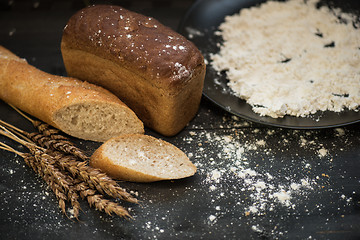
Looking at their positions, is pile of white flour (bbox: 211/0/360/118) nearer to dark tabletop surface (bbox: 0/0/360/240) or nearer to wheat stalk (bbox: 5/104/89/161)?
dark tabletop surface (bbox: 0/0/360/240)

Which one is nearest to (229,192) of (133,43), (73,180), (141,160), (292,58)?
(141,160)

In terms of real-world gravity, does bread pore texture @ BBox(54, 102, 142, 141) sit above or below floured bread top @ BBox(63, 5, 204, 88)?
below

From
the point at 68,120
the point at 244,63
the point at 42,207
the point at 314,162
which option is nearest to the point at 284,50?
the point at 244,63

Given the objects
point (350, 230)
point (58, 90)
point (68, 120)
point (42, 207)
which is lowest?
point (350, 230)

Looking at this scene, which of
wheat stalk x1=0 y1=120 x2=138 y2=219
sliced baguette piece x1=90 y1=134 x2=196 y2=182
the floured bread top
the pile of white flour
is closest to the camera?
wheat stalk x1=0 y1=120 x2=138 y2=219

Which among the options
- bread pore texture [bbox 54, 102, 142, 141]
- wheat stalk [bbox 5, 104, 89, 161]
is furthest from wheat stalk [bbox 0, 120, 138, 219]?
bread pore texture [bbox 54, 102, 142, 141]

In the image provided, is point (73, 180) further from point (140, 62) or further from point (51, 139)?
point (140, 62)

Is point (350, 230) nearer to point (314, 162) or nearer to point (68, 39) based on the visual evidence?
point (314, 162)
